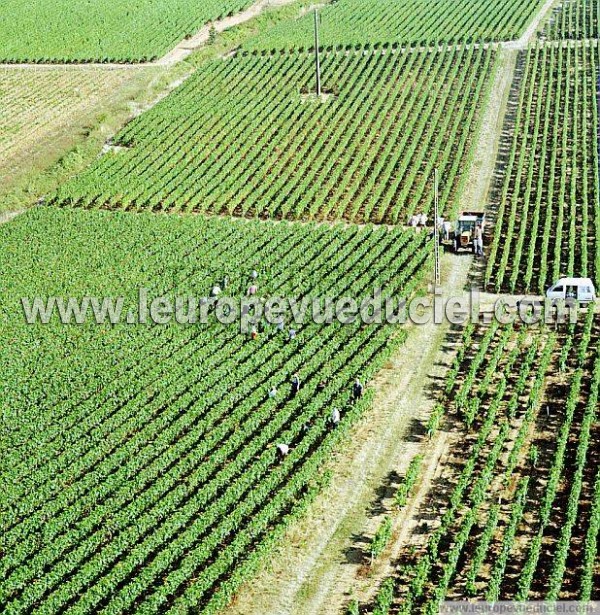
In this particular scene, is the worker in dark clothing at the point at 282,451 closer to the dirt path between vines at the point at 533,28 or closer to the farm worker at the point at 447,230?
the farm worker at the point at 447,230

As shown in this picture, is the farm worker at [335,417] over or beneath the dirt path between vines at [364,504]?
over

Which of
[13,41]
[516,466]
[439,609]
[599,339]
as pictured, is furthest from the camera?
[13,41]

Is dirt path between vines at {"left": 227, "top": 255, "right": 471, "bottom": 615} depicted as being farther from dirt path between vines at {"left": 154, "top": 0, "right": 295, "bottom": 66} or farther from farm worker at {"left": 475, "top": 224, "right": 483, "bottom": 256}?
dirt path between vines at {"left": 154, "top": 0, "right": 295, "bottom": 66}

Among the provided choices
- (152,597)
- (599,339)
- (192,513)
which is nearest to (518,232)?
(599,339)

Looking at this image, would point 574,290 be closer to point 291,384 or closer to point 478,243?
point 478,243

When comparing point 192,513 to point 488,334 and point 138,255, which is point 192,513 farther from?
point 138,255

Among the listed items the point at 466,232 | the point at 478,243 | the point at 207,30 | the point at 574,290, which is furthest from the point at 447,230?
the point at 207,30

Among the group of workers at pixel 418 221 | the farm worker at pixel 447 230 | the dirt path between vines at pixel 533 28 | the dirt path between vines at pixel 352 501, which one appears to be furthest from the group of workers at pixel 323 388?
the dirt path between vines at pixel 533 28
